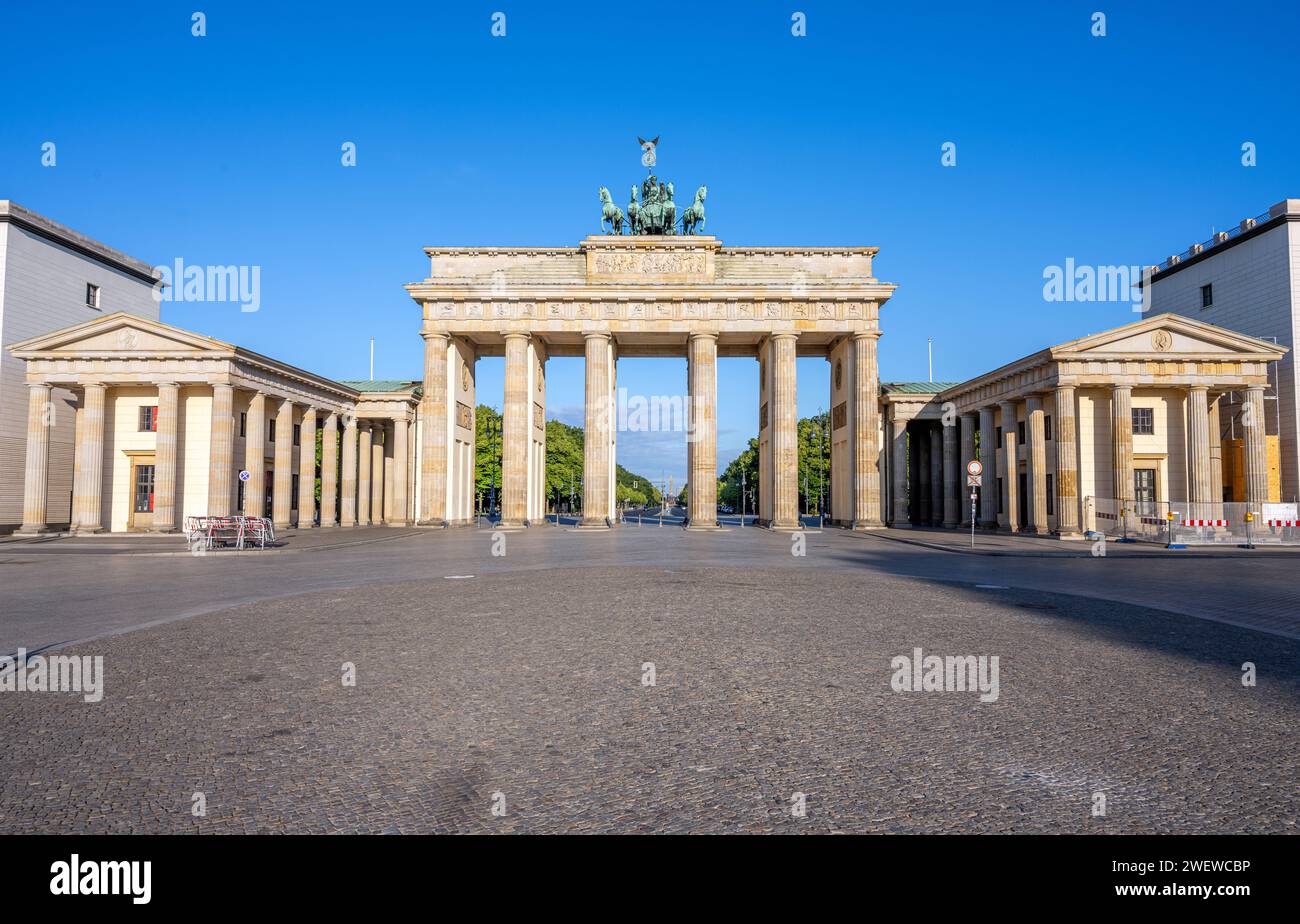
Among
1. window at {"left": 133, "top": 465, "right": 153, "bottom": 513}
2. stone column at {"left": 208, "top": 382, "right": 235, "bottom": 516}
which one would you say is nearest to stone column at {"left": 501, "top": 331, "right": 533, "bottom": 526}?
stone column at {"left": 208, "top": 382, "right": 235, "bottom": 516}

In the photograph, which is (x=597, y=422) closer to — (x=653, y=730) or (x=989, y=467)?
(x=989, y=467)

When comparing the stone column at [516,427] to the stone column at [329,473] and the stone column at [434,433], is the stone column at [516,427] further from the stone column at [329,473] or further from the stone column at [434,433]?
the stone column at [329,473]

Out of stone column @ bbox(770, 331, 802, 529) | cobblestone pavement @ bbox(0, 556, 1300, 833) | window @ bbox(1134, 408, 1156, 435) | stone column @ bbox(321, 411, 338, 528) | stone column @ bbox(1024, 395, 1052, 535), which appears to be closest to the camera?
cobblestone pavement @ bbox(0, 556, 1300, 833)

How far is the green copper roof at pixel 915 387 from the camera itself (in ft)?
190

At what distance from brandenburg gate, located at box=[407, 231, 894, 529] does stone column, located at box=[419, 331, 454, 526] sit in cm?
7

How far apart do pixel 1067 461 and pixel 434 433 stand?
35.8 m

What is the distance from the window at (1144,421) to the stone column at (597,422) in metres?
29.5

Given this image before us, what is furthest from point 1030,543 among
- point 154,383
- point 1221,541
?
point 154,383

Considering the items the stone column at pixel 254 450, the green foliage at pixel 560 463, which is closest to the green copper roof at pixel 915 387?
the stone column at pixel 254 450

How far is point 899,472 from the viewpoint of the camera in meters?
54.6

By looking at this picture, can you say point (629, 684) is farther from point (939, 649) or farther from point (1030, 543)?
point (1030, 543)

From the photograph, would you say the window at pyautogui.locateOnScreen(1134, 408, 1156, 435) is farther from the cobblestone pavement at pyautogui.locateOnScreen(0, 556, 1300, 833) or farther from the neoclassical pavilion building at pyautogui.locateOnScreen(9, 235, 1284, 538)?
the cobblestone pavement at pyautogui.locateOnScreen(0, 556, 1300, 833)

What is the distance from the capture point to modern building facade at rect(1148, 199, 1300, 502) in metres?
46.5

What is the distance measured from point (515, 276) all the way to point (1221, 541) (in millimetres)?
40474
